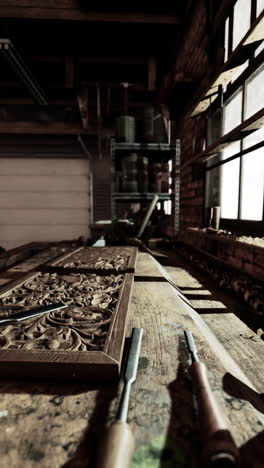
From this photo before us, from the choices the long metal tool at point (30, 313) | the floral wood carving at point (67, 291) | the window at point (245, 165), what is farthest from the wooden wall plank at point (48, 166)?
the long metal tool at point (30, 313)

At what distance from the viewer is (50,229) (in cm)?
740

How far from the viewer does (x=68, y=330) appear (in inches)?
31.5

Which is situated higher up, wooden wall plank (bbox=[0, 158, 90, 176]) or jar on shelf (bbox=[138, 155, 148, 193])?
wooden wall plank (bbox=[0, 158, 90, 176])

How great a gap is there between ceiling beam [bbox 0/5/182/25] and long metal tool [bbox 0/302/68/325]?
10.1ft

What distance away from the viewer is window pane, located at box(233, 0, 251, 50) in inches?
80.0

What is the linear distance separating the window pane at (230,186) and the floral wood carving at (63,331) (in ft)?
5.83

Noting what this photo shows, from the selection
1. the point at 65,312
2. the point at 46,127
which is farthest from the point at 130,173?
the point at 46,127

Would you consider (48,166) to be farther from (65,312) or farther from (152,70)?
(65,312)

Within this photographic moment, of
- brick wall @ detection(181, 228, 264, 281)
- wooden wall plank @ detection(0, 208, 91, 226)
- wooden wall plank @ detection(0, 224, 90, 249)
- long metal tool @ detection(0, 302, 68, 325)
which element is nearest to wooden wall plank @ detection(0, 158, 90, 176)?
wooden wall plank @ detection(0, 208, 91, 226)

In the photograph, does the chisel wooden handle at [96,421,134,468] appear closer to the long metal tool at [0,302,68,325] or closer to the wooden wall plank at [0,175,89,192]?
the long metal tool at [0,302,68,325]

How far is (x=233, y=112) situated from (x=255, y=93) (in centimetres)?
39

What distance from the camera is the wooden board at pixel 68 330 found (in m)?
0.62

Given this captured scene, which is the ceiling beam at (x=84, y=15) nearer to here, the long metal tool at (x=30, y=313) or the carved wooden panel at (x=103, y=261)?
the carved wooden panel at (x=103, y=261)

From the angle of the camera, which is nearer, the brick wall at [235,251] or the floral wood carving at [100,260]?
the brick wall at [235,251]
